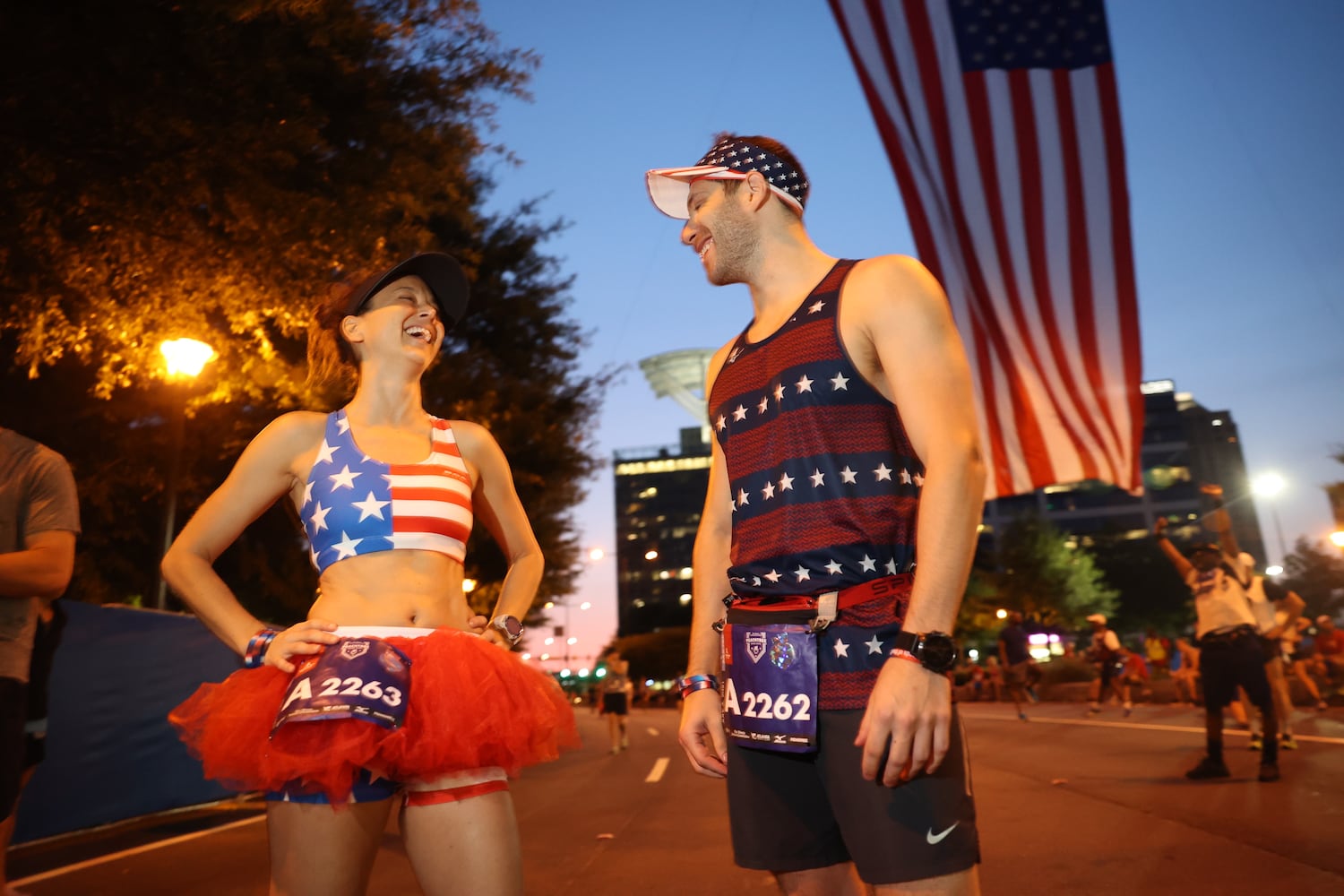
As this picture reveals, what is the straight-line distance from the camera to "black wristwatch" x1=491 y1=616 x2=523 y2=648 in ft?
9.27

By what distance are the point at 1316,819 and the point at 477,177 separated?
16.9 meters

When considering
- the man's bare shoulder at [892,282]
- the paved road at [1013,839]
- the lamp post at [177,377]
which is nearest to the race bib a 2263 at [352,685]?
the man's bare shoulder at [892,282]

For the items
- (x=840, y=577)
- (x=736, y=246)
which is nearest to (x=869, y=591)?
(x=840, y=577)

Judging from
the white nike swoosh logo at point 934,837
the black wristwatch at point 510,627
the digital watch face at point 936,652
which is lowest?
the white nike swoosh logo at point 934,837

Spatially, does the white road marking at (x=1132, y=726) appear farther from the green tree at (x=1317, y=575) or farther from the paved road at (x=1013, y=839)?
the green tree at (x=1317, y=575)

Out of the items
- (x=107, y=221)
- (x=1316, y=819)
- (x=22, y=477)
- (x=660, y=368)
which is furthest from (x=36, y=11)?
(x=660, y=368)

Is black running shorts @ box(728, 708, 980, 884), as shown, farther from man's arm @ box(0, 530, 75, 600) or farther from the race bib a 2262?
man's arm @ box(0, 530, 75, 600)

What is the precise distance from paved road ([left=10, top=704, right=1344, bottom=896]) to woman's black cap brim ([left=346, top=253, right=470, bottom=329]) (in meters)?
3.25

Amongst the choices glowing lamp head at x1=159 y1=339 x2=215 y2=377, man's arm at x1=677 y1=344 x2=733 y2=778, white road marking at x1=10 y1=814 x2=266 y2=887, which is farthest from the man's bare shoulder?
glowing lamp head at x1=159 y1=339 x2=215 y2=377

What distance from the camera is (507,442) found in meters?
18.2

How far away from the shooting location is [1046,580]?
54.7 meters

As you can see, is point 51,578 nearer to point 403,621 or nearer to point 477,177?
point 403,621

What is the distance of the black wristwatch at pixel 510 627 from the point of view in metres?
2.82

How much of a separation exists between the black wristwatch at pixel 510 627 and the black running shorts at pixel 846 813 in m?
0.86
